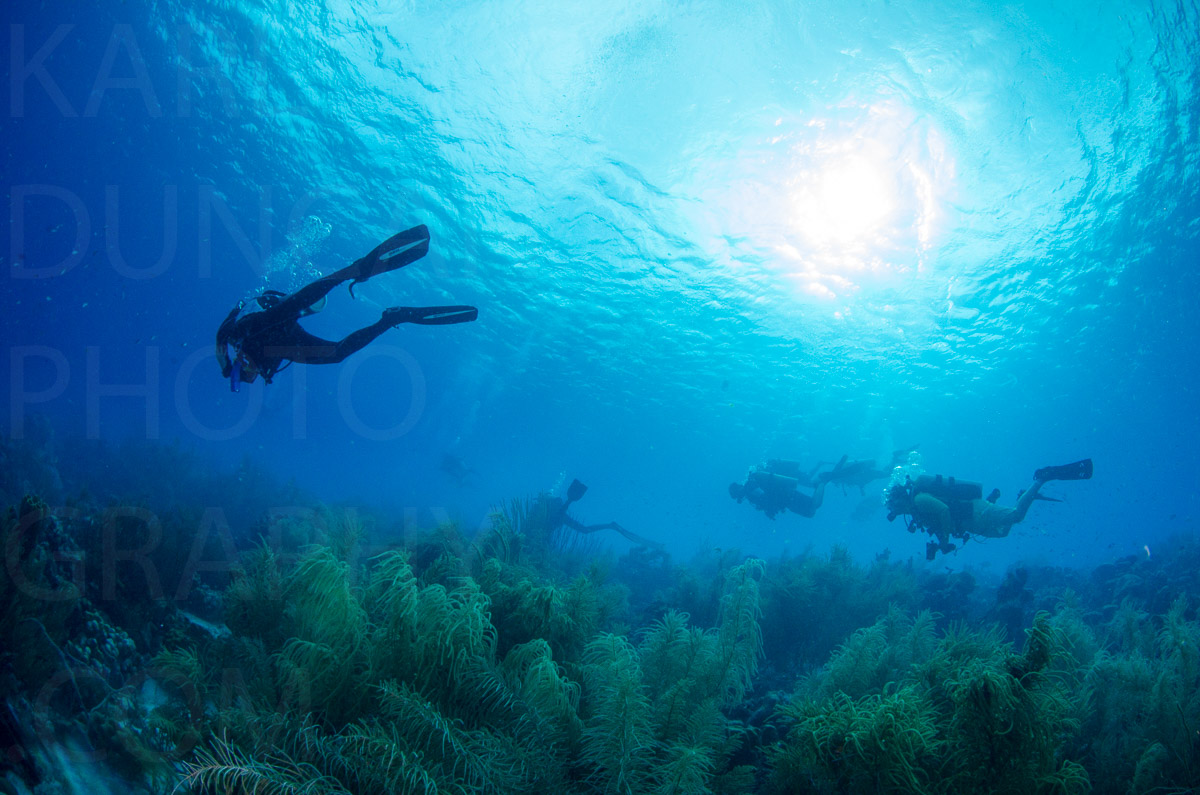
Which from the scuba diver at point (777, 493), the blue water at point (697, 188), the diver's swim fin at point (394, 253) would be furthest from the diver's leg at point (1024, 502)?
the diver's swim fin at point (394, 253)

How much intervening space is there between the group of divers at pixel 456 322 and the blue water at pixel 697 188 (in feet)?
13.2

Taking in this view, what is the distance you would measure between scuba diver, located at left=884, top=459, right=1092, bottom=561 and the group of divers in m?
0.02

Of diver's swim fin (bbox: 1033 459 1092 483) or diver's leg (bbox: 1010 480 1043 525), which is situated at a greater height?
diver's swim fin (bbox: 1033 459 1092 483)

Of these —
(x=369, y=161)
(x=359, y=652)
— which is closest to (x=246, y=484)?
(x=369, y=161)

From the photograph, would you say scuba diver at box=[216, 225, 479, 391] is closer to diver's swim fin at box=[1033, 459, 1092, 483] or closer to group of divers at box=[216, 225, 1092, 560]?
group of divers at box=[216, 225, 1092, 560]

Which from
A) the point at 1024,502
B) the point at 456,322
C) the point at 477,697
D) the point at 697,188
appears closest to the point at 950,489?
the point at 1024,502

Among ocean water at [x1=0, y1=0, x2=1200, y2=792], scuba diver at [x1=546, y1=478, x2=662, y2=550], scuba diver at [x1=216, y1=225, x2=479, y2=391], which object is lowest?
scuba diver at [x1=546, y1=478, x2=662, y2=550]

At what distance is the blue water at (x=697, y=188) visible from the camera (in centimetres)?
1189

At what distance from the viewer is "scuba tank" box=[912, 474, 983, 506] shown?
12.4 meters

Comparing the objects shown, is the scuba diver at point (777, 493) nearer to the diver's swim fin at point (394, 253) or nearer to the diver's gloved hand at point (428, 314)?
the diver's gloved hand at point (428, 314)

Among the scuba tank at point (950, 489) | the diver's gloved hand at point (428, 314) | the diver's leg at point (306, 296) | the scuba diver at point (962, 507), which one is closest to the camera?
the diver's leg at point (306, 296)

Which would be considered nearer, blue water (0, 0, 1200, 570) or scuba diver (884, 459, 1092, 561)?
blue water (0, 0, 1200, 570)

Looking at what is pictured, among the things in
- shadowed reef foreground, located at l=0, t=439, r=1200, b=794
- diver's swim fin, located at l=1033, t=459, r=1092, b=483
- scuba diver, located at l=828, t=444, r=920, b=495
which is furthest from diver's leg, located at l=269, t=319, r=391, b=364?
scuba diver, located at l=828, t=444, r=920, b=495

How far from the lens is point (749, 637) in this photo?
210 inches
